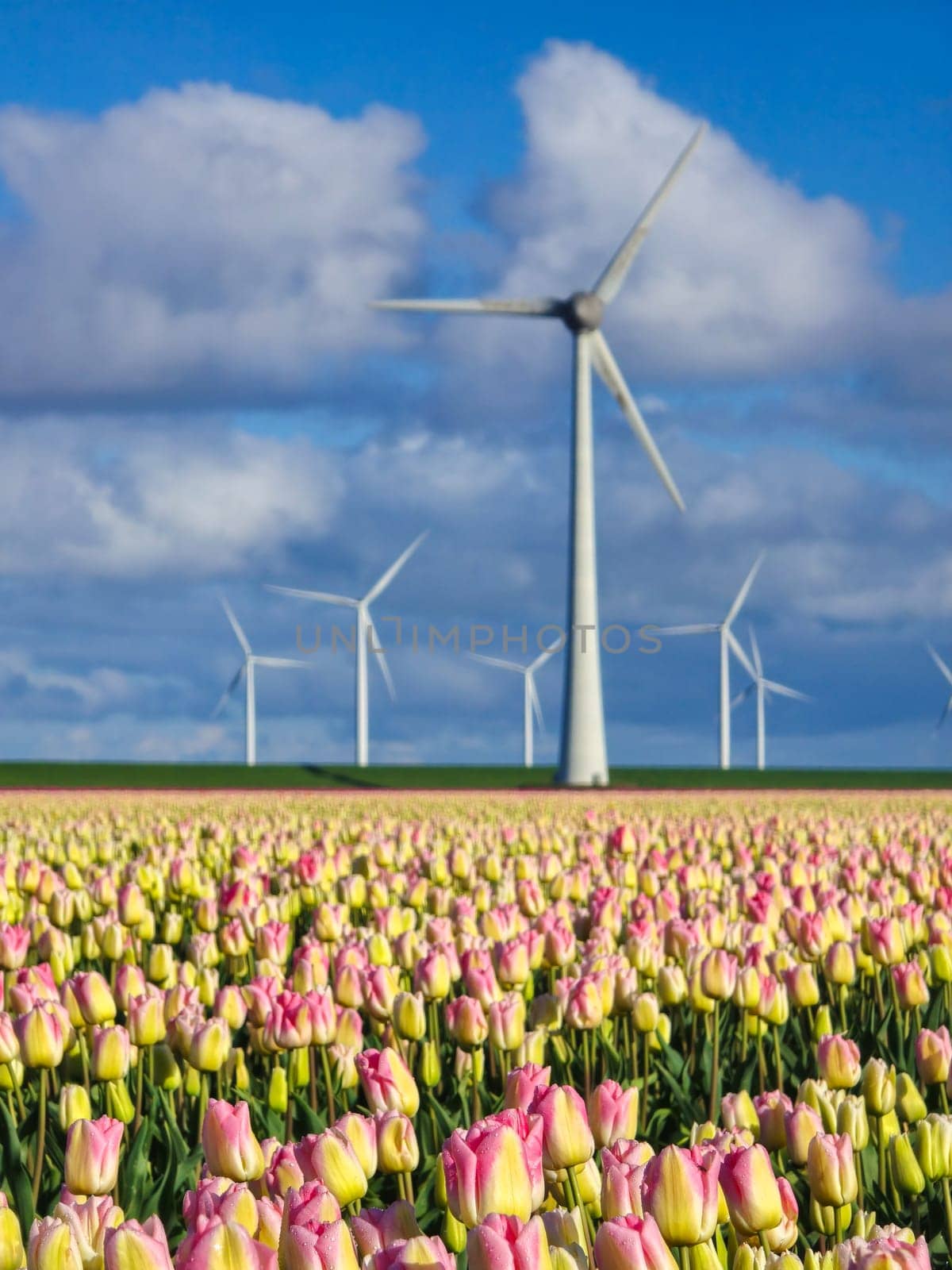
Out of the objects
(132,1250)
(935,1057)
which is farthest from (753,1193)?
(935,1057)

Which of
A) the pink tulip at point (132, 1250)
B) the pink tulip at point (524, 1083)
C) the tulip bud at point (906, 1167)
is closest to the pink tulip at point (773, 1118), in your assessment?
the tulip bud at point (906, 1167)

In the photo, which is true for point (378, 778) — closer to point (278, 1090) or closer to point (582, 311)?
point (582, 311)

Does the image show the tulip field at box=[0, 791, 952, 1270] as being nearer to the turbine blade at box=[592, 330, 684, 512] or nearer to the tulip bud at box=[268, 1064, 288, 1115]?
the tulip bud at box=[268, 1064, 288, 1115]

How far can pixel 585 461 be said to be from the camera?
4997cm

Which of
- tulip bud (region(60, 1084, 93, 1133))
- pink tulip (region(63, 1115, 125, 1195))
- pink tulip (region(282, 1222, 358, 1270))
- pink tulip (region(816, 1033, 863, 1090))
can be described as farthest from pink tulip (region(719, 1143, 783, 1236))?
tulip bud (region(60, 1084, 93, 1133))

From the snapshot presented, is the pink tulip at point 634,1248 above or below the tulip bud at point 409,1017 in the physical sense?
above

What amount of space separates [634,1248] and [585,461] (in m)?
48.1

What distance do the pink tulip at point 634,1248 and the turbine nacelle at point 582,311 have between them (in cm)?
5091

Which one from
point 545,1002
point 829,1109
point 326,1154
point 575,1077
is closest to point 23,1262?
point 326,1154

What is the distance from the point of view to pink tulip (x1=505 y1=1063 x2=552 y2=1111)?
3.71 meters

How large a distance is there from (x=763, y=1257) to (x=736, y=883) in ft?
29.5

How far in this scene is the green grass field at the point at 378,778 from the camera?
62838 mm

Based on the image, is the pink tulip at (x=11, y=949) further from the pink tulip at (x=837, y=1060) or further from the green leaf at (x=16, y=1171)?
the pink tulip at (x=837, y=1060)

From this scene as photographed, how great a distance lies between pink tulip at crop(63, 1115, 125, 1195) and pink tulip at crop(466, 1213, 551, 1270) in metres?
1.81
